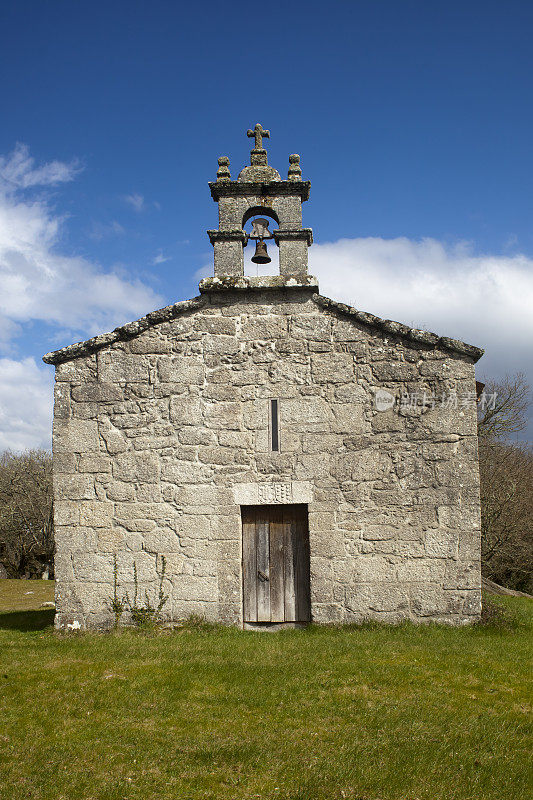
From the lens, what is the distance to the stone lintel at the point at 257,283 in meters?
7.86

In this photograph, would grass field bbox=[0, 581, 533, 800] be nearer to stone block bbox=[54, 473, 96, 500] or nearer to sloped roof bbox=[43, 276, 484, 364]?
stone block bbox=[54, 473, 96, 500]

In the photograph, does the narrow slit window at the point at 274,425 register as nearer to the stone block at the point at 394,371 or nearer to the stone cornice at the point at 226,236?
the stone block at the point at 394,371

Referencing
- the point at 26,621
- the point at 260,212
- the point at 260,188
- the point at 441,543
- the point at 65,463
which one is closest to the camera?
the point at 441,543

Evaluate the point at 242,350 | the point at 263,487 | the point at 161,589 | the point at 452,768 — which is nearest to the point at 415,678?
the point at 452,768

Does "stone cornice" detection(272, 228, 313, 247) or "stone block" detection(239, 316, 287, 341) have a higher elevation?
"stone cornice" detection(272, 228, 313, 247)

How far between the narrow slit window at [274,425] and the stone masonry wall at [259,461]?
0.08 m

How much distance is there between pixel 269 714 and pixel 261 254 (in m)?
5.85

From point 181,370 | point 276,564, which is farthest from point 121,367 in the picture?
point 276,564

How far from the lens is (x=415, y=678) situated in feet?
18.8

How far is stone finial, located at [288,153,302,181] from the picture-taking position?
830cm

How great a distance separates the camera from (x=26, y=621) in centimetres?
912

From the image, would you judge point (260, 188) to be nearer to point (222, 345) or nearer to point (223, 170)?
point (223, 170)

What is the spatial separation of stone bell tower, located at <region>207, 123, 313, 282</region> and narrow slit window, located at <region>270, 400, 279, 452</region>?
186cm

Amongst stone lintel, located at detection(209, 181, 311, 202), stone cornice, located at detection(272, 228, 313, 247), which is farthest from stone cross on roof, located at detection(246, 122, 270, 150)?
stone cornice, located at detection(272, 228, 313, 247)
